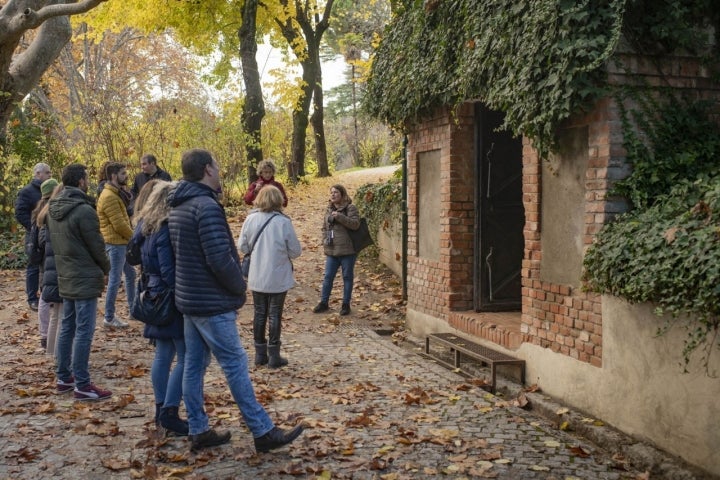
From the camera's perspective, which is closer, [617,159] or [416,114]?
[617,159]

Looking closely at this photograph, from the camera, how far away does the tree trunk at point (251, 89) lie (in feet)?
70.9

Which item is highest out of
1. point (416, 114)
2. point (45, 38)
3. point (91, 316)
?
point (45, 38)

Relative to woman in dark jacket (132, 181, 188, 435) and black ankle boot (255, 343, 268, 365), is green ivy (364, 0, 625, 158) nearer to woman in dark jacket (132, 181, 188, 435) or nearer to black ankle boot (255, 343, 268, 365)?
woman in dark jacket (132, 181, 188, 435)

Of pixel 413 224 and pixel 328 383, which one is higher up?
pixel 413 224

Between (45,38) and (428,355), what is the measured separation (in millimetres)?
11577

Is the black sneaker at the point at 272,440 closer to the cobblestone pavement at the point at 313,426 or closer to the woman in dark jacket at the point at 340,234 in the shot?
the cobblestone pavement at the point at 313,426

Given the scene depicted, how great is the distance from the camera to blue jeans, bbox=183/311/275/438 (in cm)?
555

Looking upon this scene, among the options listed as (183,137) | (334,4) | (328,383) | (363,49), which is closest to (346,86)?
(363,49)

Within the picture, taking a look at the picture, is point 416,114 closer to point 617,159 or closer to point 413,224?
point 413,224

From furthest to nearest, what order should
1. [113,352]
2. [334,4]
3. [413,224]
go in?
1. [334,4]
2. [413,224]
3. [113,352]

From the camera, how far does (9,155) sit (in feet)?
60.6

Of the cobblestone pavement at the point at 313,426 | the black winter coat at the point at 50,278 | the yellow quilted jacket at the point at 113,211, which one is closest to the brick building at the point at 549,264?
the cobblestone pavement at the point at 313,426

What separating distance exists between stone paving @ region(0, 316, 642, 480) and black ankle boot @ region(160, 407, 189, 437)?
0.28ft

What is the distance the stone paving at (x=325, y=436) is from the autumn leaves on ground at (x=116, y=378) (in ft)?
0.07
